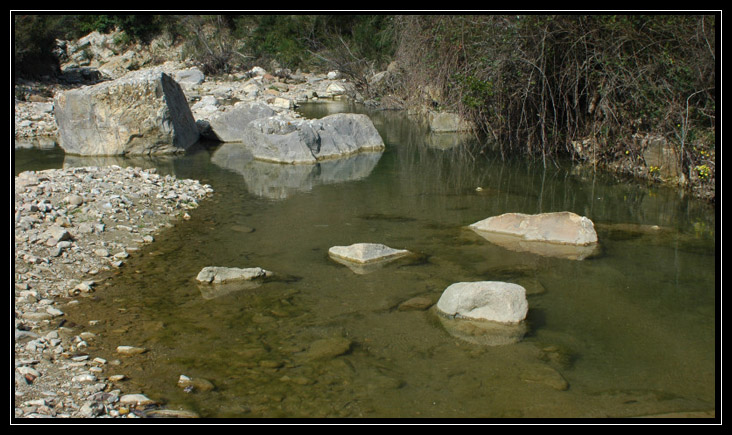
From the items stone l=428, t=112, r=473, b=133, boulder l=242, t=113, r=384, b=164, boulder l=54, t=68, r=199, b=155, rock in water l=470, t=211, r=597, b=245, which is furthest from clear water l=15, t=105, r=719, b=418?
stone l=428, t=112, r=473, b=133

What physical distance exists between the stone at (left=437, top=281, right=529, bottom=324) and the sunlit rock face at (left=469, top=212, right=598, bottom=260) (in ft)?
6.00

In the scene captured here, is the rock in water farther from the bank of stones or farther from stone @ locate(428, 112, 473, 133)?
stone @ locate(428, 112, 473, 133)

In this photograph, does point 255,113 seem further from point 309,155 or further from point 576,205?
point 576,205

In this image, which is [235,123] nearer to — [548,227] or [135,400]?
[548,227]

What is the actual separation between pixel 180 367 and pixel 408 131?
41.9ft

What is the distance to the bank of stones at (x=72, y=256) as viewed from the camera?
4.05 meters

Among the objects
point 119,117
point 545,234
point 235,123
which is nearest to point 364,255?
point 545,234

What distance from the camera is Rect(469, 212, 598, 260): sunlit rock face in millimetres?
7086

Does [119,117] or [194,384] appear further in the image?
[119,117]

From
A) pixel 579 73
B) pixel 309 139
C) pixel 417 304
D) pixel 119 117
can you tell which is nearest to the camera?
pixel 417 304

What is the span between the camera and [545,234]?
24.3 feet

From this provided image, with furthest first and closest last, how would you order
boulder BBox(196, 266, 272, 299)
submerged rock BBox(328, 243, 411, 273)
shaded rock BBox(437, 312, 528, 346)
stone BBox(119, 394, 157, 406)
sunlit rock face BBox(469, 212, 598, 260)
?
sunlit rock face BBox(469, 212, 598, 260), submerged rock BBox(328, 243, 411, 273), boulder BBox(196, 266, 272, 299), shaded rock BBox(437, 312, 528, 346), stone BBox(119, 394, 157, 406)

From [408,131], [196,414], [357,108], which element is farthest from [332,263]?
[357,108]

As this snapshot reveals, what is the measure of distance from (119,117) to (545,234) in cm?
854
